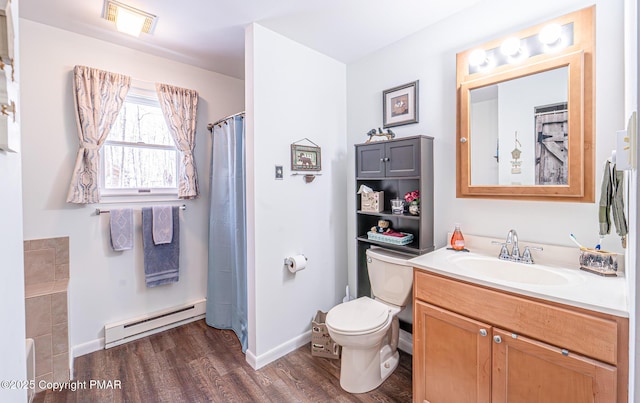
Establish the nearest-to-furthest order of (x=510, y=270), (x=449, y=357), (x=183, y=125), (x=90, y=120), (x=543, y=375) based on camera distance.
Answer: (x=543, y=375), (x=449, y=357), (x=510, y=270), (x=90, y=120), (x=183, y=125)

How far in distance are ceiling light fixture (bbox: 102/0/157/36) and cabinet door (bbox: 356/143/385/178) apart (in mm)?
1714

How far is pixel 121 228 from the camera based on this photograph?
2266 millimetres

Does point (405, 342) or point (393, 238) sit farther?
point (405, 342)

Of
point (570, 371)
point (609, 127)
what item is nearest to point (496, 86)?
point (609, 127)

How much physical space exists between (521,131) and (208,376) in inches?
98.5

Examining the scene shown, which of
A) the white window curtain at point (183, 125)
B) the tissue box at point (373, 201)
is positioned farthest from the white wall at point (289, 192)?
the white window curtain at point (183, 125)

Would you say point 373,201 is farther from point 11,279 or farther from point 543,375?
point 11,279

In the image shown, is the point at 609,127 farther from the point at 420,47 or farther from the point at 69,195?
the point at 69,195

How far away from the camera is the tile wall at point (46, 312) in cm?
176

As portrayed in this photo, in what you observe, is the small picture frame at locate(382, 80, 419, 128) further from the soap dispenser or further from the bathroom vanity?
the bathroom vanity

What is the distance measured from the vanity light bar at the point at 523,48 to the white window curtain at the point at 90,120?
2.61 meters

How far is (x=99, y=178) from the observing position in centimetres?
223

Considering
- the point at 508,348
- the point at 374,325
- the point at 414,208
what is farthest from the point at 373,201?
the point at 508,348

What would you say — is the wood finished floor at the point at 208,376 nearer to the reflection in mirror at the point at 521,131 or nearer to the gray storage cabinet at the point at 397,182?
the gray storage cabinet at the point at 397,182
